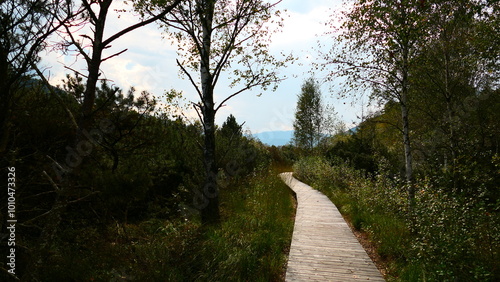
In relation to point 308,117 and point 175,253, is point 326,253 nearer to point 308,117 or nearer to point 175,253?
point 175,253

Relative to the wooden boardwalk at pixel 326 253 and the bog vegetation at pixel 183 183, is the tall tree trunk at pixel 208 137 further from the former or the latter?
the wooden boardwalk at pixel 326 253

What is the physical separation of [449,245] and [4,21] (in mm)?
5492

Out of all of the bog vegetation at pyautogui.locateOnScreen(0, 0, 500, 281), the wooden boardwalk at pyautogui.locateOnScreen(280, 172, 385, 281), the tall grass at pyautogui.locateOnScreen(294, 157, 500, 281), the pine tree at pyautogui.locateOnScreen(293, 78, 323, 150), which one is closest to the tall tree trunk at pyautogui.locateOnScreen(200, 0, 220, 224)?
the bog vegetation at pyautogui.locateOnScreen(0, 0, 500, 281)

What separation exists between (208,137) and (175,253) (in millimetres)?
2725

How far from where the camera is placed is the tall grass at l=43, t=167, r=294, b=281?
357 centimetres

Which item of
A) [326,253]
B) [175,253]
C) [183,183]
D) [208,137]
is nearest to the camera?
[175,253]

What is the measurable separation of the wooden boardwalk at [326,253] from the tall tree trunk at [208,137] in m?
1.96

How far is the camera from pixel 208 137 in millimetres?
6148

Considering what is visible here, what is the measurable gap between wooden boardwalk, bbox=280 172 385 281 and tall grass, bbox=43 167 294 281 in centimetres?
30

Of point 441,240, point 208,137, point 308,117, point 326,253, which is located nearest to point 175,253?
point 208,137

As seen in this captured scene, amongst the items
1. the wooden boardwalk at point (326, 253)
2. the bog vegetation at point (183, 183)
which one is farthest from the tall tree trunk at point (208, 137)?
the wooden boardwalk at point (326, 253)

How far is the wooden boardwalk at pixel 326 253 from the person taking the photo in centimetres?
436

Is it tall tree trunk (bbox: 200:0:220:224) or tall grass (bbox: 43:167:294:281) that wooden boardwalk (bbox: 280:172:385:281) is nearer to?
tall grass (bbox: 43:167:294:281)

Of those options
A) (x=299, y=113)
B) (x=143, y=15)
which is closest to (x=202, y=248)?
(x=143, y=15)
